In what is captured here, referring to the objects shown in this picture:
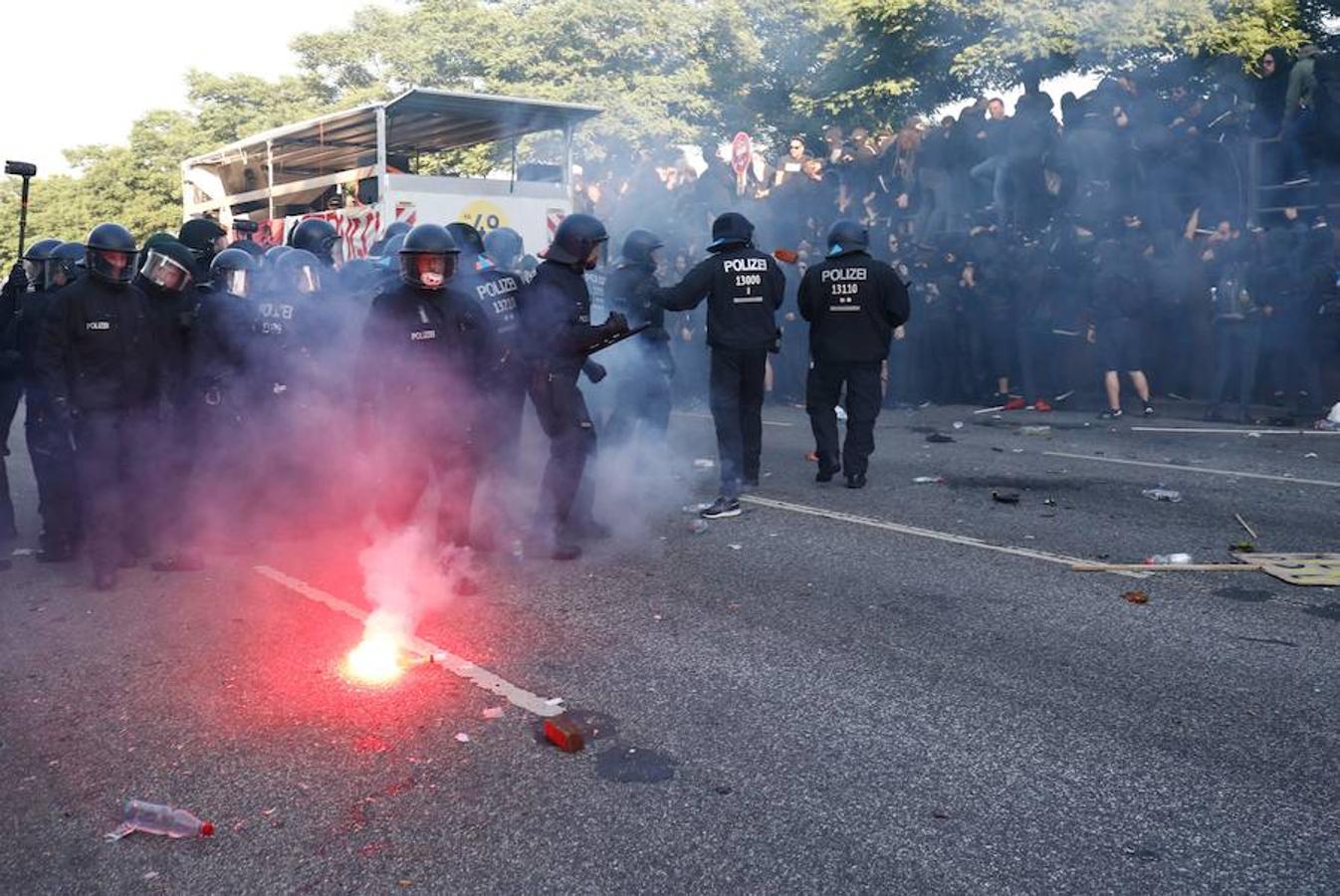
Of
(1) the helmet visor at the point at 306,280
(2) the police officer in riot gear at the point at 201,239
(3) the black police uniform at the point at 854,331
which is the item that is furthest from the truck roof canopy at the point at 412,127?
(3) the black police uniform at the point at 854,331

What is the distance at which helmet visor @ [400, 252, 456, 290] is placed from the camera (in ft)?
19.6

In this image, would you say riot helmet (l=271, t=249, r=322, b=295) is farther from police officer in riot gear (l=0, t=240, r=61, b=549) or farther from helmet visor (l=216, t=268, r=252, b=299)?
police officer in riot gear (l=0, t=240, r=61, b=549)

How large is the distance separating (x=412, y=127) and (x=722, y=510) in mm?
9435

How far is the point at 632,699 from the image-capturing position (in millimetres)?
4527

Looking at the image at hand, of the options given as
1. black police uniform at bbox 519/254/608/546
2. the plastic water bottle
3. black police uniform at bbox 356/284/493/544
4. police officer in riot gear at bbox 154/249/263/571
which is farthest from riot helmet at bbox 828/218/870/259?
the plastic water bottle

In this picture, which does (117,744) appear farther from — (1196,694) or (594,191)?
(594,191)

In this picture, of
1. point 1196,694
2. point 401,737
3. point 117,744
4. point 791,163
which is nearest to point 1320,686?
point 1196,694

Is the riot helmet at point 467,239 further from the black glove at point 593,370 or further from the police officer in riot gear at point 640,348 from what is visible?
the black glove at point 593,370

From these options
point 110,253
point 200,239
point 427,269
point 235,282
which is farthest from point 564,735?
point 200,239

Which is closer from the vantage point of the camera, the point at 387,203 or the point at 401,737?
the point at 401,737

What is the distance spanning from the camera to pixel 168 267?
7.28 metres

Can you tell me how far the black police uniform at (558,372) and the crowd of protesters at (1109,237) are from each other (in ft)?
25.9

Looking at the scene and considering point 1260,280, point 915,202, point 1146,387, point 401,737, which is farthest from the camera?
point 915,202

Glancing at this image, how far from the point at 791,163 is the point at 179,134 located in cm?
2745
